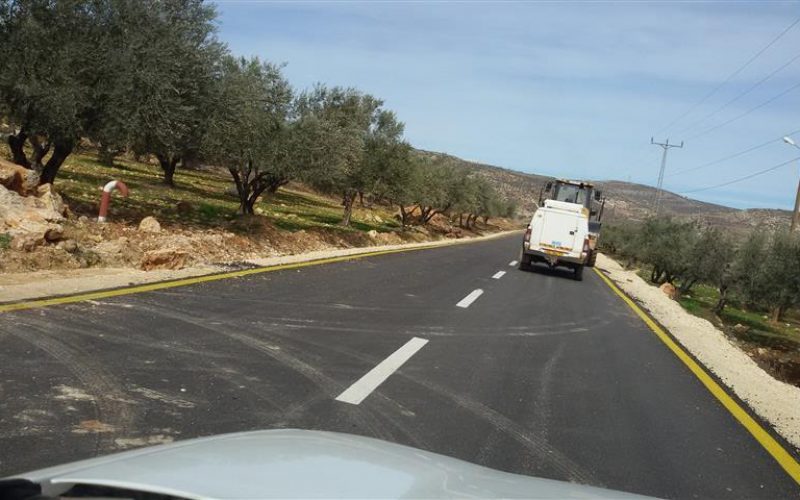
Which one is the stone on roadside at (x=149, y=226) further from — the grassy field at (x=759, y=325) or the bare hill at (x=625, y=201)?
the bare hill at (x=625, y=201)

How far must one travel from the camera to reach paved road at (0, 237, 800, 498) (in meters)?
4.34

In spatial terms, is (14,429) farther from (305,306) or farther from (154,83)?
(154,83)

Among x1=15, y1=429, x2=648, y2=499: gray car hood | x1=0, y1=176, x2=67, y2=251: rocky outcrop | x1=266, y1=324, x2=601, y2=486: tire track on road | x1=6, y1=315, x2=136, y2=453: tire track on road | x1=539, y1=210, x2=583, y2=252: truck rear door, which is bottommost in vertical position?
x1=6, y1=315, x2=136, y2=453: tire track on road

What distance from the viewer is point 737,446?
5.29 m

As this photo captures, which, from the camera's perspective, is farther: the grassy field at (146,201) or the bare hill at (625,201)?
the bare hill at (625,201)

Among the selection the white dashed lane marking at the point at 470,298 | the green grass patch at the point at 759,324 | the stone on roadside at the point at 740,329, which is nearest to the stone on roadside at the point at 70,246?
the white dashed lane marking at the point at 470,298

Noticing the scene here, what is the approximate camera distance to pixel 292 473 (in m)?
2.21

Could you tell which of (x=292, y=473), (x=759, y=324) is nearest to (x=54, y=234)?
(x=292, y=473)

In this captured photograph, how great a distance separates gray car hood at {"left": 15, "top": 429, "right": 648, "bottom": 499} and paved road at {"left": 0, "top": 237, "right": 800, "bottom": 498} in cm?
155

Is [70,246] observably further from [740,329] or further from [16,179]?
[740,329]

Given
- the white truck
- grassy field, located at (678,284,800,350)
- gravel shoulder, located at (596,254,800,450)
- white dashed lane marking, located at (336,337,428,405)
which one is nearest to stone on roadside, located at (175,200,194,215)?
the white truck

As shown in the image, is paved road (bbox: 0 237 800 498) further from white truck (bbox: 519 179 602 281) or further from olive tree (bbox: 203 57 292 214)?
white truck (bbox: 519 179 602 281)

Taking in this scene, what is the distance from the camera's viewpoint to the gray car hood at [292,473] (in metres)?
2.00

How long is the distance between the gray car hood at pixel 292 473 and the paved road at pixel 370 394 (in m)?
1.55
